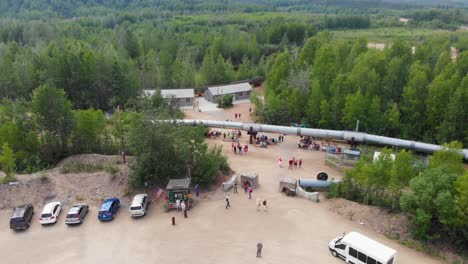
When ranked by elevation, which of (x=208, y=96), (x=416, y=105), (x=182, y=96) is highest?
(x=416, y=105)

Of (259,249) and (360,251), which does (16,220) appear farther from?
(360,251)

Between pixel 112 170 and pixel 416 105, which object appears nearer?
pixel 112 170

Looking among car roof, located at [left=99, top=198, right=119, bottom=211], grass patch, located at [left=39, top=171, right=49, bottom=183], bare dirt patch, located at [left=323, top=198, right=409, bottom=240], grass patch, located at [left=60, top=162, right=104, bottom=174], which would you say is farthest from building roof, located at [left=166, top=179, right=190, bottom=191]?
grass patch, located at [left=39, top=171, right=49, bottom=183]

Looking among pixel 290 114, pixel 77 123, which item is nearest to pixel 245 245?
pixel 77 123

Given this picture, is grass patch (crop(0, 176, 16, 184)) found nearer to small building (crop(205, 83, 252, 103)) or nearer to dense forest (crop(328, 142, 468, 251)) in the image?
dense forest (crop(328, 142, 468, 251))

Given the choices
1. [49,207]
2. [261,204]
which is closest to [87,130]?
[49,207]

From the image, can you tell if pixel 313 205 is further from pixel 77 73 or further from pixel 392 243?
pixel 77 73
